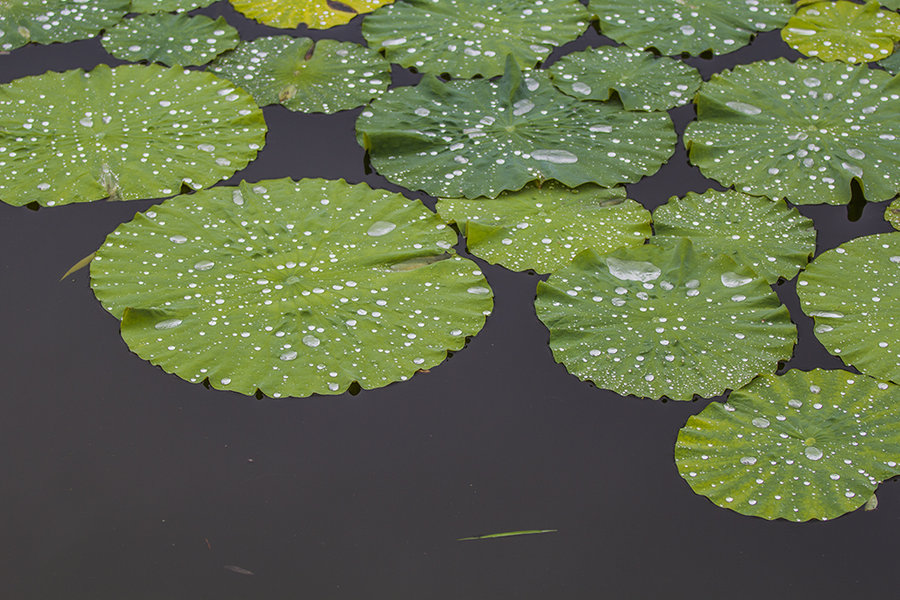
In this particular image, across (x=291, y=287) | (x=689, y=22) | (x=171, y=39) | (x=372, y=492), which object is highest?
(x=689, y=22)

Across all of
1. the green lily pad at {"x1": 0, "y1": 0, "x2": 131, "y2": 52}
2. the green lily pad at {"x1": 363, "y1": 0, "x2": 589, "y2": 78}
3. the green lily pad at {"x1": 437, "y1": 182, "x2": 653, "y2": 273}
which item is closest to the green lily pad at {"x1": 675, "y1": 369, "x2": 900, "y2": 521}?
the green lily pad at {"x1": 437, "y1": 182, "x2": 653, "y2": 273}

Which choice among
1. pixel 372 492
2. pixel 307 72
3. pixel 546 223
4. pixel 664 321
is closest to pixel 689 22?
pixel 546 223

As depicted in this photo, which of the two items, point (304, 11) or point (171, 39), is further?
point (304, 11)

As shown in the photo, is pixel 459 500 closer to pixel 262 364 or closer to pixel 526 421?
pixel 526 421

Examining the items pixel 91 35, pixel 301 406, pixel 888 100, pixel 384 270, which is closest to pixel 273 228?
pixel 384 270

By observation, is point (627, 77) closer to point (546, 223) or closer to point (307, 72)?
point (546, 223)

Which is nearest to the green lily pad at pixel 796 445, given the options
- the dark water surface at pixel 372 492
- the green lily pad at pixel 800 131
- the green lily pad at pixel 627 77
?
the dark water surface at pixel 372 492

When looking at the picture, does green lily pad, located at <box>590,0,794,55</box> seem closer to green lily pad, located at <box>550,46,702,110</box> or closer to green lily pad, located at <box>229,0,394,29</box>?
green lily pad, located at <box>550,46,702,110</box>
